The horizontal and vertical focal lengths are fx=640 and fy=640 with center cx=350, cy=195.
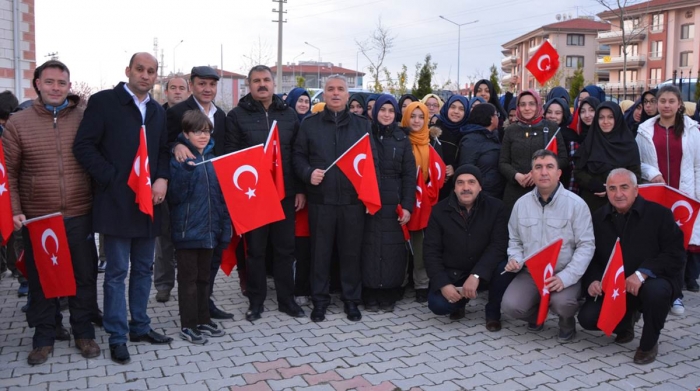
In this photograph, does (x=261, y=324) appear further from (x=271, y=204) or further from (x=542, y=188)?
(x=542, y=188)

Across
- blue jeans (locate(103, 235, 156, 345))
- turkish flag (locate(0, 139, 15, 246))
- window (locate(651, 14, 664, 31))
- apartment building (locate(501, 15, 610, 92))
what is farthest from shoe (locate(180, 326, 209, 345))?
apartment building (locate(501, 15, 610, 92))

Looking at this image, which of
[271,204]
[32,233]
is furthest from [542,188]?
[32,233]

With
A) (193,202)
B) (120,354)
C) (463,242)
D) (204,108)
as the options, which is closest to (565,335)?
(463,242)

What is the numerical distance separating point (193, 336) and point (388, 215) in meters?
2.23

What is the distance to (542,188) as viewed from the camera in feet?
18.9

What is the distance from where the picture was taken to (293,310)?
6.32m

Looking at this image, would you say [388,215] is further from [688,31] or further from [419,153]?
[688,31]

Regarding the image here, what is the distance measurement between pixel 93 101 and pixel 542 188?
12.7 feet

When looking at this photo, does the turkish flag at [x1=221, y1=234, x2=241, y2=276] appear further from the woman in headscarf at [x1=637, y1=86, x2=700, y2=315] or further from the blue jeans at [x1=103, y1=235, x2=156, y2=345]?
the woman in headscarf at [x1=637, y1=86, x2=700, y2=315]

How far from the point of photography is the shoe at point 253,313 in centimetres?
618

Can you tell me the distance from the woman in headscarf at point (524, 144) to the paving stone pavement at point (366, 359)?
1375mm

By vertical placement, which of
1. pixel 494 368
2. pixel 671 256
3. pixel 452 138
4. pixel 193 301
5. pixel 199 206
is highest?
pixel 452 138

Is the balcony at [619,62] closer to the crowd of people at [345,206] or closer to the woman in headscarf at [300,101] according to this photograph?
the woman in headscarf at [300,101]

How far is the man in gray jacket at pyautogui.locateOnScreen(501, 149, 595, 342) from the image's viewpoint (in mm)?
5547
